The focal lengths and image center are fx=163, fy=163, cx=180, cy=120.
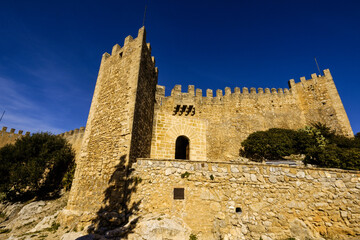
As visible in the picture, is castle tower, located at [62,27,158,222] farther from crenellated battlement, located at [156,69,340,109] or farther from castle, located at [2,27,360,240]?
crenellated battlement, located at [156,69,340,109]

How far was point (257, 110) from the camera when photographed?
17000mm

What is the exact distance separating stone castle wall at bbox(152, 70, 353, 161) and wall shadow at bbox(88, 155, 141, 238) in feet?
21.8

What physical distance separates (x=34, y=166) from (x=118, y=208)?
483 inches

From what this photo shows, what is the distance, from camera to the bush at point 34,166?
501 inches

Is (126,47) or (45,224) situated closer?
(45,224)

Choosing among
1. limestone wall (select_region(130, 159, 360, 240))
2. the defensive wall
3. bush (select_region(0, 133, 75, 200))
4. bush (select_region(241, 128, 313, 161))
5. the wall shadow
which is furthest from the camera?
the defensive wall

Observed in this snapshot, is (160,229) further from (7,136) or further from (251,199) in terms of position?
(7,136)

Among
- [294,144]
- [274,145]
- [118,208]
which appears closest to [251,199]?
[118,208]

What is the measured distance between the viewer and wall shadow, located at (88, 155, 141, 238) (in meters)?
5.16

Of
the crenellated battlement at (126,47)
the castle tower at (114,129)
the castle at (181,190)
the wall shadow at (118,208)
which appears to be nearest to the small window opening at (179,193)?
the castle at (181,190)

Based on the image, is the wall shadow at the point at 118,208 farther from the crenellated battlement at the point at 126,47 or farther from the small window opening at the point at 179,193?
the crenellated battlement at the point at 126,47

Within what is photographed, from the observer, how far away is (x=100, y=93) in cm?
922

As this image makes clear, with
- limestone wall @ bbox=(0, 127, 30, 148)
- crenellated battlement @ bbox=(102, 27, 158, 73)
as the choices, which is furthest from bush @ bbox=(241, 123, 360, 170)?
limestone wall @ bbox=(0, 127, 30, 148)

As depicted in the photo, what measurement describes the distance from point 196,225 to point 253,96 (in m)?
15.5
